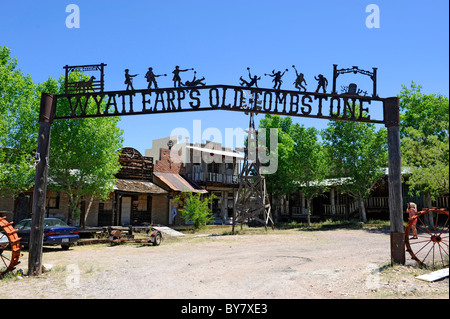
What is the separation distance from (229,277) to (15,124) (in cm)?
1318

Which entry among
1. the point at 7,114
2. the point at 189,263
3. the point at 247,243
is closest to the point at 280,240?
the point at 247,243

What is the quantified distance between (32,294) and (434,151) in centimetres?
896

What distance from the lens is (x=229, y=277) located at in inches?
345

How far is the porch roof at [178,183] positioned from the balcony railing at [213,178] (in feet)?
3.86

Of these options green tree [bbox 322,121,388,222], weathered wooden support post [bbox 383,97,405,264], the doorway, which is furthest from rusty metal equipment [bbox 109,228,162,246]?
green tree [bbox 322,121,388,222]

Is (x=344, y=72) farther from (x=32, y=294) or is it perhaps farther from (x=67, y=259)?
(x=67, y=259)

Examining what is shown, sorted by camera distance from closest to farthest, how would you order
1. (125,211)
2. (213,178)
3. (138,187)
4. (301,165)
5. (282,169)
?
(138,187) < (125,211) < (301,165) < (282,169) < (213,178)

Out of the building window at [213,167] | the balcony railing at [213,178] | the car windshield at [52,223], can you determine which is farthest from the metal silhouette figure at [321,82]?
the building window at [213,167]

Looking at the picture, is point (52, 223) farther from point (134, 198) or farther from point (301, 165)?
point (301, 165)

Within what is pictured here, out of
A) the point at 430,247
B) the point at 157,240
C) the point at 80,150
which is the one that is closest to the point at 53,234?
the point at 157,240

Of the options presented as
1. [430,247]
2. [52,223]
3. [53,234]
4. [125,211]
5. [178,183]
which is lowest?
[430,247]

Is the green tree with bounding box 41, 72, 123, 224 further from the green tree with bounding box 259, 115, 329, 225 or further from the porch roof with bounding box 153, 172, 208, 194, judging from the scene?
the green tree with bounding box 259, 115, 329, 225

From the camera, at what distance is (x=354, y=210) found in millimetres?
30516

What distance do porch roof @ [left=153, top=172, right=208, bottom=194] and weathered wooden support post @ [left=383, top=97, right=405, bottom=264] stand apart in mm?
17890
